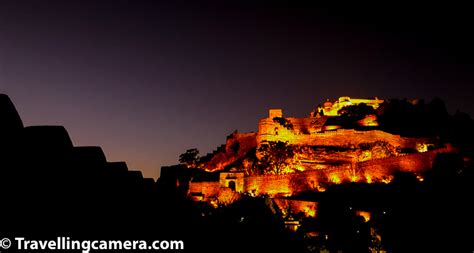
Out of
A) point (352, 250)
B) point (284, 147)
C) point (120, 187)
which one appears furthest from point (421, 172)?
point (120, 187)

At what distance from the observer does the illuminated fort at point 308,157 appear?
139ft

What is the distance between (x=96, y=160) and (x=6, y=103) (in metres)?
2.67

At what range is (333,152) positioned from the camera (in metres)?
53.6

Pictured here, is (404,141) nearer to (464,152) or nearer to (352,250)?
(464,152)

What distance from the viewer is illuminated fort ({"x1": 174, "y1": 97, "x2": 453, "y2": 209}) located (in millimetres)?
42438

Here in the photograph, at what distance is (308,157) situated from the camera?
54.4 metres

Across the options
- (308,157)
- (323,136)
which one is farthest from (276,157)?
(323,136)
